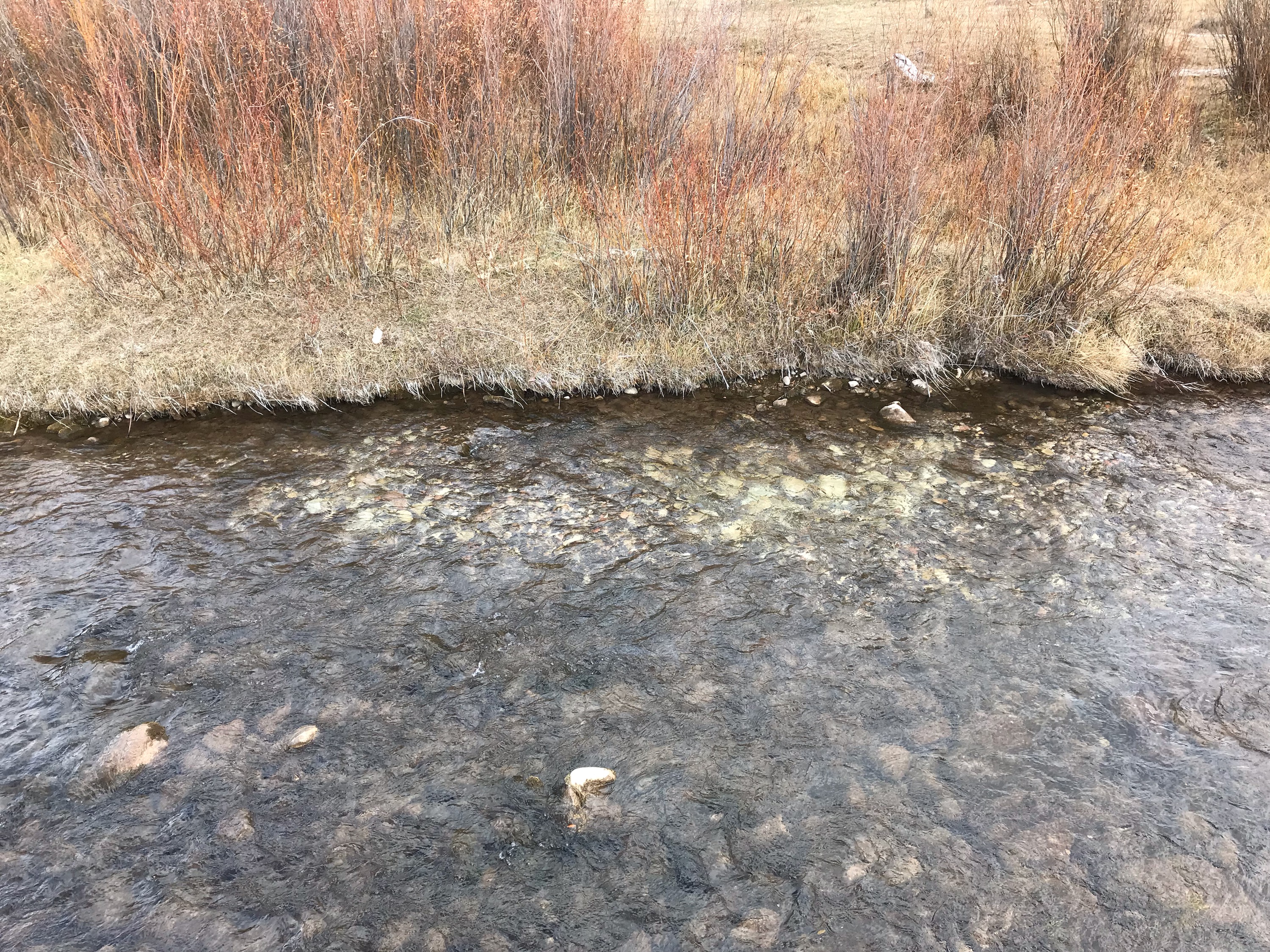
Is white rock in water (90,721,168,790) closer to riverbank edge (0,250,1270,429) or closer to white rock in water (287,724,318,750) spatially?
white rock in water (287,724,318,750)

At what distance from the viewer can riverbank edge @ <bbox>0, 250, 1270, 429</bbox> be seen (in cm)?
470

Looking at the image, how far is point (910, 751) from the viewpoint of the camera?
9.07ft

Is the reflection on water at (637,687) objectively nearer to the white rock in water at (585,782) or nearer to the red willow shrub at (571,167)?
the white rock in water at (585,782)

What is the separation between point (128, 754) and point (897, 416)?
3.92 metres

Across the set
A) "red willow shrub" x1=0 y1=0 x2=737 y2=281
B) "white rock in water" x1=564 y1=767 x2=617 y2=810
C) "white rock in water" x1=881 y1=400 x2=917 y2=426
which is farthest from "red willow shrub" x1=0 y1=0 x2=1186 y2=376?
"white rock in water" x1=564 y1=767 x2=617 y2=810

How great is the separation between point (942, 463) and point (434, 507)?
2555 millimetres

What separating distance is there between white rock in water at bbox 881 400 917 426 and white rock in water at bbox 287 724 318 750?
11.0ft

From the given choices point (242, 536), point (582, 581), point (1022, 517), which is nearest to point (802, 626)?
point (582, 581)

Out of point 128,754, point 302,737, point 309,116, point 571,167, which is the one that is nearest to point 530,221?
point 571,167

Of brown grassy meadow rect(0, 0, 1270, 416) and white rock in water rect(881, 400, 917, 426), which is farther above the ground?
brown grassy meadow rect(0, 0, 1270, 416)

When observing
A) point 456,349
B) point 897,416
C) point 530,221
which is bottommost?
point 897,416

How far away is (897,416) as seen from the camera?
4.77 m

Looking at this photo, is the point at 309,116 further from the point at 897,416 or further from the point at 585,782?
the point at 585,782

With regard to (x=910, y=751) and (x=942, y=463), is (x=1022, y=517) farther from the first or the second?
(x=910, y=751)
